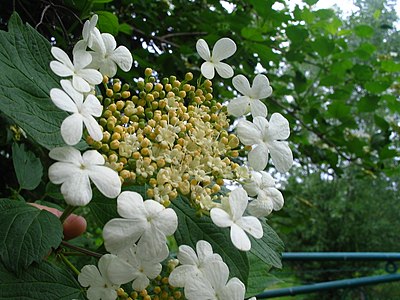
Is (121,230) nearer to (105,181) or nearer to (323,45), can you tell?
(105,181)

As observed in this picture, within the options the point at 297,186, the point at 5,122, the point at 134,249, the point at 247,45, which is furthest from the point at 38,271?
the point at 297,186

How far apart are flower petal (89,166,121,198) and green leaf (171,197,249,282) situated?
0.39ft

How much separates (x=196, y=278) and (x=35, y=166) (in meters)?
0.45

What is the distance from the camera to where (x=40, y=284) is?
423mm

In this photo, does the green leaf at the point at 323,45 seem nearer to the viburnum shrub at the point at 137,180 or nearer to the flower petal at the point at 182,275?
the viburnum shrub at the point at 137,180

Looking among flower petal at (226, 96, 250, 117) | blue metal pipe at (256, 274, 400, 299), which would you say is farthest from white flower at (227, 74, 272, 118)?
blue metal pipe at (256, 274, 400, 299)

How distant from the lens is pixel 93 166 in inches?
13.3

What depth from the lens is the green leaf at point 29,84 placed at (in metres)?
0.39

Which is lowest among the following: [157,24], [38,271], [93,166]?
[38,271]

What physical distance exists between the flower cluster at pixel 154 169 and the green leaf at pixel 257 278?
18cm

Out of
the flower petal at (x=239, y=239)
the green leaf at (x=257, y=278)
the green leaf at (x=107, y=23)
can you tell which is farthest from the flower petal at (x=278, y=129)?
the green leaf at (x=107, y=23)

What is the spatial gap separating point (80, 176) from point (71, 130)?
33mm

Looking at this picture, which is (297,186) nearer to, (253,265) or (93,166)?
(253,265)

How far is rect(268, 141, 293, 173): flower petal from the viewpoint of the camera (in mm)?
439
